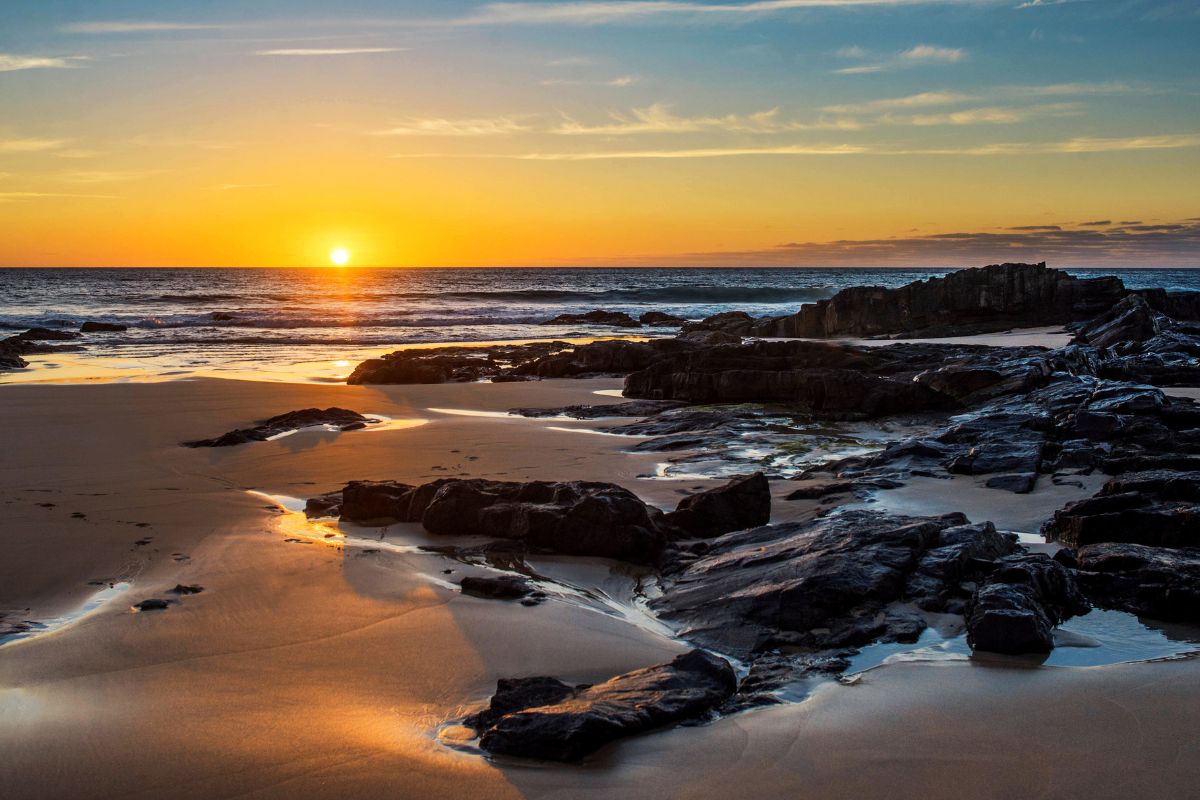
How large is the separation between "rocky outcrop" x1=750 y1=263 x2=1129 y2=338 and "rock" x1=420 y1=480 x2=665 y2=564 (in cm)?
2242

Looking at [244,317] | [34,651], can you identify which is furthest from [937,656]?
[244,317]

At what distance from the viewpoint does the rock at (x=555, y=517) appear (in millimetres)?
6164

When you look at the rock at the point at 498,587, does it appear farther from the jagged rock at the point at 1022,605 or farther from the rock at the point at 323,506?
the jagged rock at the point at 1022,605

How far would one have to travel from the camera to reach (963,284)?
2819 centimetres

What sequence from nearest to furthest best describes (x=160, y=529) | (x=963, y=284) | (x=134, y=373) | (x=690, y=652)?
(x=690, y=652) → (x=160, y=529) → (x=134, y=373) → (x=963, y=284)

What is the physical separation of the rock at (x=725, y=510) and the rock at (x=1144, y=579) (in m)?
2.15

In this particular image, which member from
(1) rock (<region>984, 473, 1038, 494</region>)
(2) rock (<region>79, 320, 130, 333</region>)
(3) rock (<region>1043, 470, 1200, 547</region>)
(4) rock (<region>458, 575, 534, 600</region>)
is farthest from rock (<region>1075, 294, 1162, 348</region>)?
(2) rock (<region>79, 320, 130, 333</region>)

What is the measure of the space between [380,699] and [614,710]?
3.53 feet

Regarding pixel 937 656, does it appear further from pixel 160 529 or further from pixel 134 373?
pixel 134 373

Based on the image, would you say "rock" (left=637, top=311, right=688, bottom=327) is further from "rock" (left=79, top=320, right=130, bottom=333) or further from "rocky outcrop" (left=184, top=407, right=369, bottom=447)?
"rocky outcrop" (left=184, top=407, right=369, bottom=447)

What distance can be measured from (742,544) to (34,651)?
3.96 metres

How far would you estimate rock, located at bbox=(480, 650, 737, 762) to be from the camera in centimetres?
345

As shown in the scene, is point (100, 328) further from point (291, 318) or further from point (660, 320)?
point (660, 320)

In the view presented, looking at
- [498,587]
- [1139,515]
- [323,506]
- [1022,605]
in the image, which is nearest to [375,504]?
[323,506]
